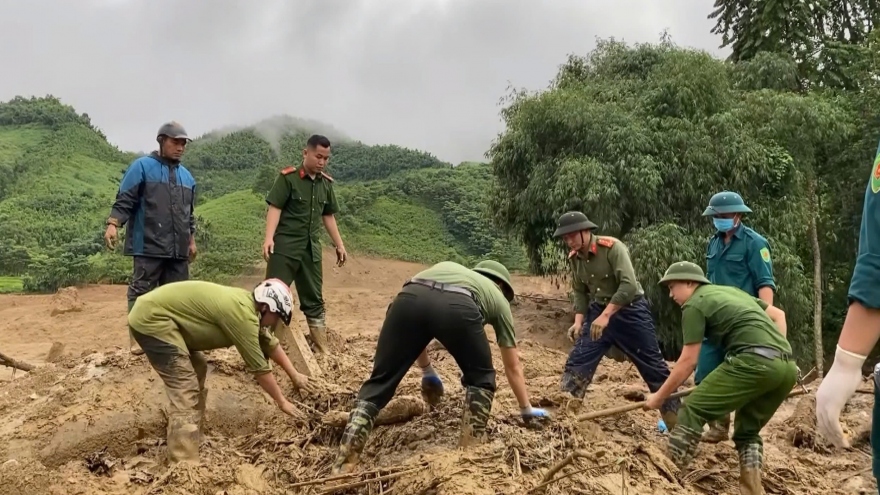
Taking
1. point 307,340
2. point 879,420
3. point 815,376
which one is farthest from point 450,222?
point 879,420

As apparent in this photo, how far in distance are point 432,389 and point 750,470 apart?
1937 mm

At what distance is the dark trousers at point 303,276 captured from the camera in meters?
5.59

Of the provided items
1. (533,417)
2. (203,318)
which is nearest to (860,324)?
(533,417)

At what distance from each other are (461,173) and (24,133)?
69.1ft

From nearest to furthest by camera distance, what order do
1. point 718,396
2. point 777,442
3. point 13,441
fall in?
1. point 718,396
2. point 13,441
3. point 777,442

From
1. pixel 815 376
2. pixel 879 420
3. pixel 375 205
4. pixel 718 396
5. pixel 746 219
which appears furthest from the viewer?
pixel 375 205

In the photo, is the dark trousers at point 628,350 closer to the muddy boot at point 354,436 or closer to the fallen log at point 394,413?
the fallen log at point 394,413

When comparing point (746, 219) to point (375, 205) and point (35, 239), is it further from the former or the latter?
point (35, 239)

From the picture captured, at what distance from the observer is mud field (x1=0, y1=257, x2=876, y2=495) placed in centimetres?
360

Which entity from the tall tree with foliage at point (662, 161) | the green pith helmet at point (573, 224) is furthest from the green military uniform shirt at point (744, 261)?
the tall tree with foliage at point (662, 161)

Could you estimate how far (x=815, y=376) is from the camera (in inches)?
394

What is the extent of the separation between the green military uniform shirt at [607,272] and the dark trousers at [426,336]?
1468 mm

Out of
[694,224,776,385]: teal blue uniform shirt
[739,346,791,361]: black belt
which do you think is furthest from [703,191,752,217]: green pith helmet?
[739,346,791,361]: black belt

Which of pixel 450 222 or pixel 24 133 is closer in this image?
pixel 450 222
